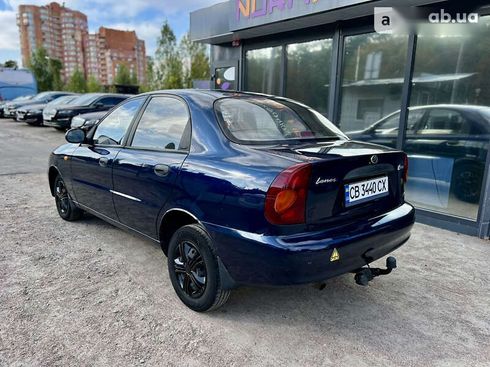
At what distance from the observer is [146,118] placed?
10.8ft

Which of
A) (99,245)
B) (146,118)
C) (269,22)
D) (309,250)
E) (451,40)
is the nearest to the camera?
(309,250)

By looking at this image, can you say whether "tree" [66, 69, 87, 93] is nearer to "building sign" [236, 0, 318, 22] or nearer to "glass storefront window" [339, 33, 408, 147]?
"building sign" [236, 0, 318, 22]

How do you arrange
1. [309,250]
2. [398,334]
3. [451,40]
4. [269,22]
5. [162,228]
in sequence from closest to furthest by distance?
[309,250]
[398,334]
[162,228]
[451,40]
[269,22]

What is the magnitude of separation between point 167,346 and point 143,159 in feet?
4.88

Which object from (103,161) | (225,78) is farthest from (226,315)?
(225,78)


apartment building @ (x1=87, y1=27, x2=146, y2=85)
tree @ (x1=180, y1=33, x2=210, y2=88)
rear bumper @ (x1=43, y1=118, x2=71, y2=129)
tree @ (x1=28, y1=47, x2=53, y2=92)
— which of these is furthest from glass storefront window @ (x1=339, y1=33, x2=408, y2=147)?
apartment building @ (x1=87, y1=27, x2=146, y2=85)

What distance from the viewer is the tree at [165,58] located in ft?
87.4

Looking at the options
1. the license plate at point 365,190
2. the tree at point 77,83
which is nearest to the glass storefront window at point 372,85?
the license plate at point 365,190

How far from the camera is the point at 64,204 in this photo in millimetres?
4578

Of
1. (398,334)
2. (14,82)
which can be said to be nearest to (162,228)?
(398,334)

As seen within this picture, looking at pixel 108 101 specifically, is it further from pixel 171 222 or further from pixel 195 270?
pixel 195 270

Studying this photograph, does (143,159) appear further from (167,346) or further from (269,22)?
(269,22)
